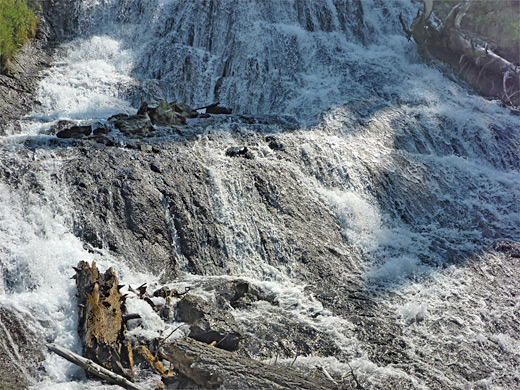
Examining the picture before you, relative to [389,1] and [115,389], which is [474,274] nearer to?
[115,389]

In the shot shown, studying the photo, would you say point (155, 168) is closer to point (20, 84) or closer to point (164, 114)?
point (164, 114)

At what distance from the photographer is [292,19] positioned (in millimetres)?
17172

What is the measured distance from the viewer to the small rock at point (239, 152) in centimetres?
1026

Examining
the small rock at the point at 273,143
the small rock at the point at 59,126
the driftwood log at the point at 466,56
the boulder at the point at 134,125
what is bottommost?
the small rock at the point at 59,126

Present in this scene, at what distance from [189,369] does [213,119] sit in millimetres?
7377

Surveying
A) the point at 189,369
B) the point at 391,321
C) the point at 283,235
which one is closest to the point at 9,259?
the point at 189,369

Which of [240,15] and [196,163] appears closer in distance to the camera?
[196,163]

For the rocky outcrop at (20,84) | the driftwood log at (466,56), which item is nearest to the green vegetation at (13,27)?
the rocky outcrop at (20,84)

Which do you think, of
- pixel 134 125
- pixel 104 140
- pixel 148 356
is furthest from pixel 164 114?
pixel 148 356

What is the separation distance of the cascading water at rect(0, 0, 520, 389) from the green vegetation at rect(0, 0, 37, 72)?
0.90 metres

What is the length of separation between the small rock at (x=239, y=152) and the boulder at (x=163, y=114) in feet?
4.67

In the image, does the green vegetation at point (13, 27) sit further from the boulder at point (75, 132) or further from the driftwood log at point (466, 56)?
the driftwood log at point (466, 56)

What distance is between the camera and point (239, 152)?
407 inches

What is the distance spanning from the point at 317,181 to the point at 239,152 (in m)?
1.59
